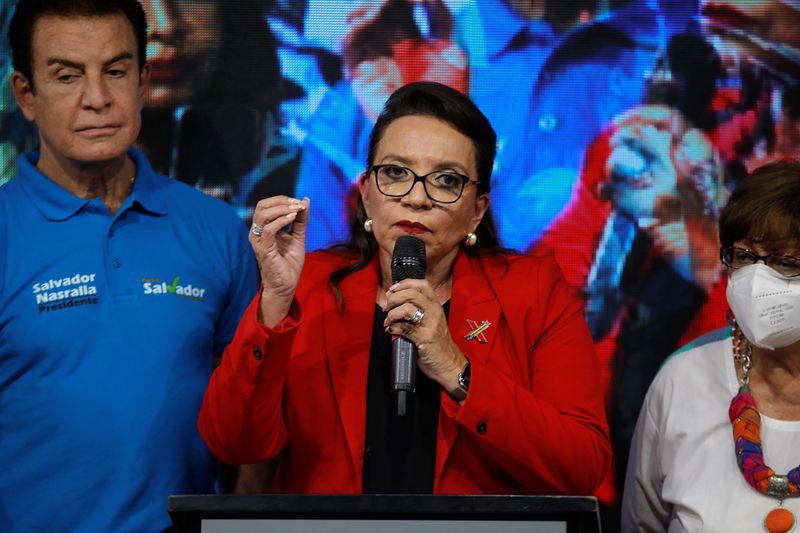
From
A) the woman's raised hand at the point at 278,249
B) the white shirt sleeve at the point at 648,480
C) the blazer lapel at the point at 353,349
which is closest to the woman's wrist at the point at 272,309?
the woman's raised hand at the point at 278,249

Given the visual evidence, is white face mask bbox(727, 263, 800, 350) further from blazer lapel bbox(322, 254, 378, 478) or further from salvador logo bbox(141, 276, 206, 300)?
salvador logo bbox(141, 276, 206, 300)

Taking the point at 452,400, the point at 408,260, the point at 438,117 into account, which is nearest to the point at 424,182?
the point at 438,117

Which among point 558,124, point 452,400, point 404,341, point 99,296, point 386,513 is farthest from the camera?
point 558,124

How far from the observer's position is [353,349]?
107 inches

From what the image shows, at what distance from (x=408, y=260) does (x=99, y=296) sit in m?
0.90

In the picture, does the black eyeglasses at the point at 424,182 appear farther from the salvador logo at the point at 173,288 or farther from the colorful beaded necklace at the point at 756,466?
the colorful beaded necklace at the point at 756,466

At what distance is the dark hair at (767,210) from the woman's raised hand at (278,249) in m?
Result: 1.13

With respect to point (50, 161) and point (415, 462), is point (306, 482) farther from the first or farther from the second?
point (50, 161)

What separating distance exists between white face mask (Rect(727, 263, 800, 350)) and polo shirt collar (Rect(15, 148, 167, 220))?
1.56 m

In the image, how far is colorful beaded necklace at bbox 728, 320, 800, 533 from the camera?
2.67 meters

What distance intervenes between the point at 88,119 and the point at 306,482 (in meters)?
1.12

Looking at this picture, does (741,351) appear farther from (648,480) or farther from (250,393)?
(250,393)

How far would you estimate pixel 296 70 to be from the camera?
11.8 feet

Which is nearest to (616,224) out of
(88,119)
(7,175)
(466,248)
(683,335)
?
(683,335)
